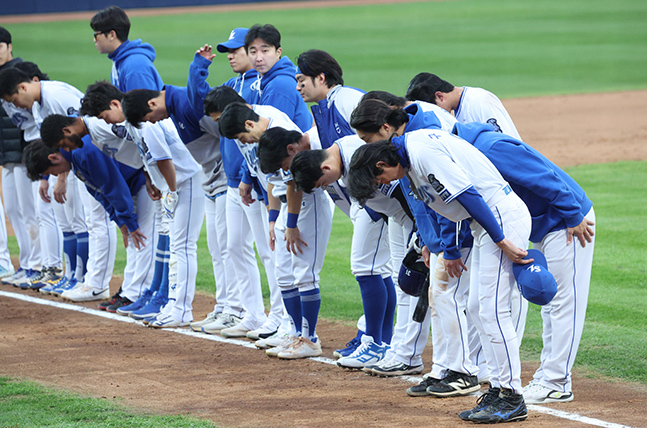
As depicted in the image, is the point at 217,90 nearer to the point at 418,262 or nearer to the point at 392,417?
the point at 418,262

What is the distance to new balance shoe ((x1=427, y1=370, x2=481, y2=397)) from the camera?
5043 millimetres

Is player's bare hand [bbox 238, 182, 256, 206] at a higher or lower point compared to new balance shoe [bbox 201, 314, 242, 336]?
higher

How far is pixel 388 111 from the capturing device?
482 cm

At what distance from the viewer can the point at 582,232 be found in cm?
473

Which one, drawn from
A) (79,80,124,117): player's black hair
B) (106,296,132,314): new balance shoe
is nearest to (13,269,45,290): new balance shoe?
(106,296,132,314): new balance shoe

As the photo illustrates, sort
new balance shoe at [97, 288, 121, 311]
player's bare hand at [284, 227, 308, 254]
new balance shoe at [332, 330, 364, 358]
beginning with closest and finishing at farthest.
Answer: player's bare hand at [284, 227, 308, 254] → new balance shoe at [332, 330, 364, 358] → new balance shoe at [97, 288, 121, 311]

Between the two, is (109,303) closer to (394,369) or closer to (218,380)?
(218,380)

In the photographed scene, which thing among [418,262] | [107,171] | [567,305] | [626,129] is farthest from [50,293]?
[626,129]

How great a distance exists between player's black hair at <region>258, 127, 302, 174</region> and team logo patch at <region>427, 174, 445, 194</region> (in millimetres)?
1380

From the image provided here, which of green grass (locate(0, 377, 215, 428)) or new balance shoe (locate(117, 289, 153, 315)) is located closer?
green grass (locate(0, 377, 215, 428))

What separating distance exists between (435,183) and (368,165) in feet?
1.19

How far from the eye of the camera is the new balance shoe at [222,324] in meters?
6.84

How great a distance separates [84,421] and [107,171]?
297cm

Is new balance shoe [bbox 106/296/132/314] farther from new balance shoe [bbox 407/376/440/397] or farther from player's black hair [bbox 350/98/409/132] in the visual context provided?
player's black hair [bbox 350/98/409/132]
